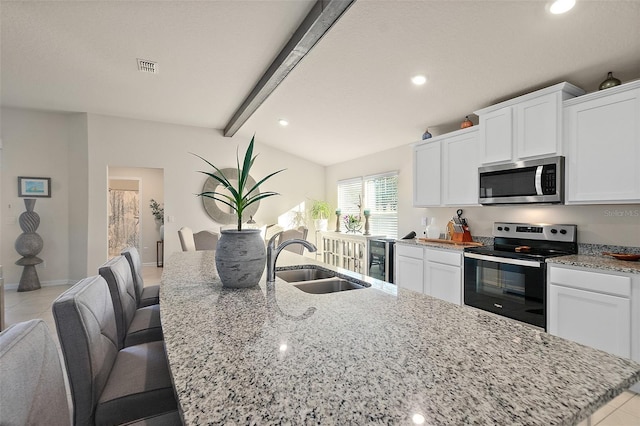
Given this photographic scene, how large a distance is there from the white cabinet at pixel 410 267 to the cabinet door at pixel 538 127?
56.9 inches

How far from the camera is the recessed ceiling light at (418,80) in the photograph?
2.90 meters

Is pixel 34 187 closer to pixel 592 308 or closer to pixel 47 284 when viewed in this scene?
pixel 47 284

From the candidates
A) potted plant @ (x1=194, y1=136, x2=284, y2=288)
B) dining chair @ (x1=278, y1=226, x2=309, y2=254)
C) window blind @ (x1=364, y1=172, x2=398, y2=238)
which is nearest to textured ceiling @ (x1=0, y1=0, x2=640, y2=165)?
window blind @ (x1=364, y1=172, x2=398, y2=238)

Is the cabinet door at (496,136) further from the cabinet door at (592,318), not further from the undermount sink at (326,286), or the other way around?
the undermount sink at (326,286)

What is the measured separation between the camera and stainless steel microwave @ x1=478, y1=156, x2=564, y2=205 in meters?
2.52

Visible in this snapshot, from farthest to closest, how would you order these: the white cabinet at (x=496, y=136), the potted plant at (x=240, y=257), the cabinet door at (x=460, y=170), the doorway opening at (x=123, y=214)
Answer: the doorway opening at (x=123, y=214) → the cabinet door at (x=460, y=170) → the white cabinet at (x=496, y=136) → the potted plant at (x=240, y=257)

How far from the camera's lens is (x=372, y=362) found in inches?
28.8

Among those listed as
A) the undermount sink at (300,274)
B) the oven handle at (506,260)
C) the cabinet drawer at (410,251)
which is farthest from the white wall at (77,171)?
the oven handle at (506,260)

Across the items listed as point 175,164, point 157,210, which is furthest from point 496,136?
point 157,210

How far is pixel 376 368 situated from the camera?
70 centimetres

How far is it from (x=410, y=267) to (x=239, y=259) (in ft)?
8.91

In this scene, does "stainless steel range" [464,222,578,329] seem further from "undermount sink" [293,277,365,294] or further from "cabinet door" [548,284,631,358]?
"undermount sink" [293,277,365,294]

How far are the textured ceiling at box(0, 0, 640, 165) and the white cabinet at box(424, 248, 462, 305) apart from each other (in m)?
1.58

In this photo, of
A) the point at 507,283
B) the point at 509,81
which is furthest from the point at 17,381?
the point at 509,81
